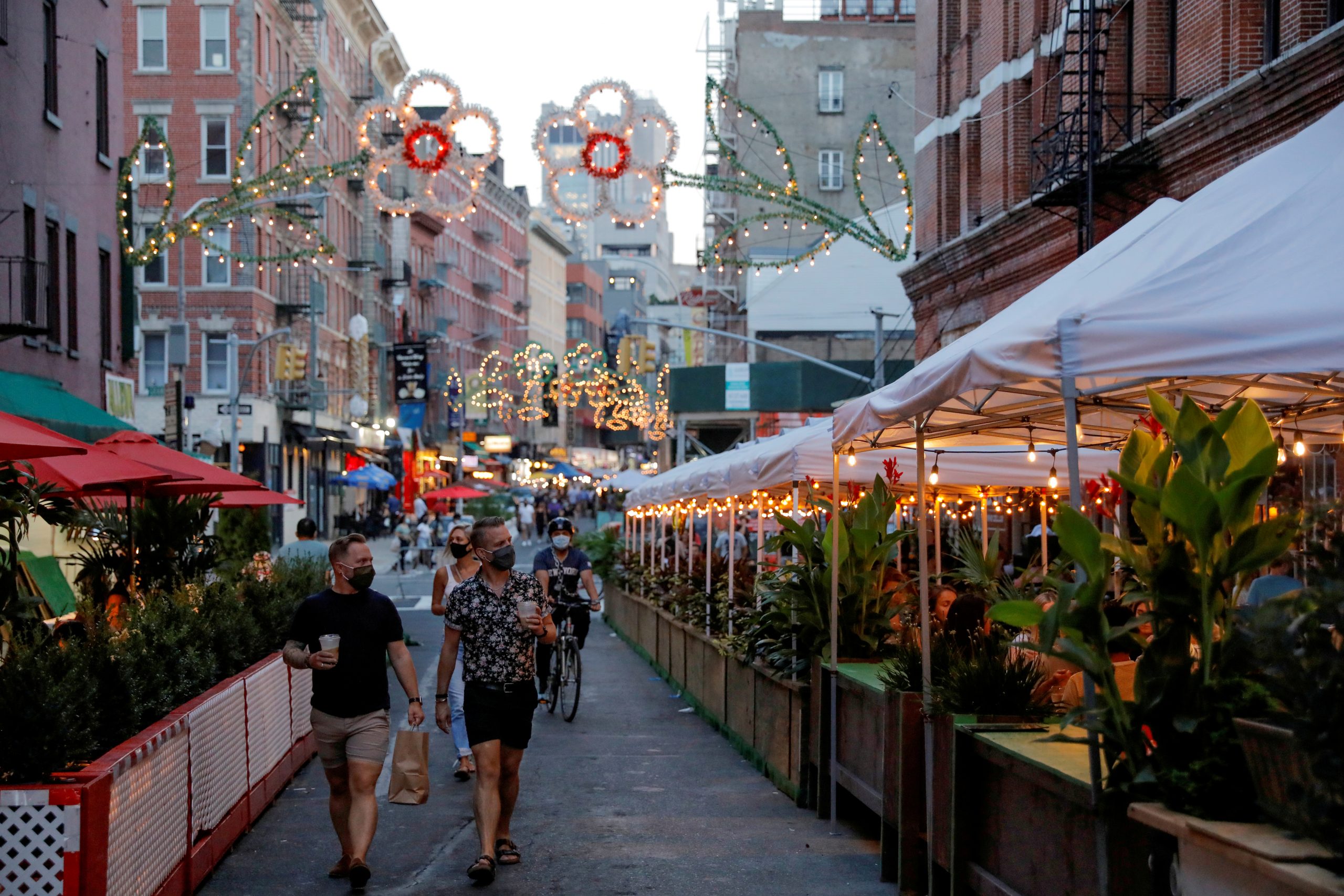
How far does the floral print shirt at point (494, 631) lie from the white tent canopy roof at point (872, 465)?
485cm

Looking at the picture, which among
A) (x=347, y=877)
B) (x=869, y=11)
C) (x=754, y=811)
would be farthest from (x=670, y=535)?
(x=869, y=11)

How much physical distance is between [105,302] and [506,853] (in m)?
20.5

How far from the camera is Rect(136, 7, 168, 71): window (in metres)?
50.3

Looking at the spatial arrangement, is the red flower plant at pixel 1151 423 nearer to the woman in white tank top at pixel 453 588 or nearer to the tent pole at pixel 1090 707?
the tent pole at pixel 1090 707

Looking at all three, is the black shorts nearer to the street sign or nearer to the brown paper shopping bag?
the brown paper shopping bag

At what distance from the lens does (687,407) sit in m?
46.3

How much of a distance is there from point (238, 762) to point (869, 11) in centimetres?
5741

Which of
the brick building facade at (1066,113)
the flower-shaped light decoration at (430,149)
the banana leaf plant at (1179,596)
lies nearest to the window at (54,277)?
the flower-shaped light decoration at (430,149)

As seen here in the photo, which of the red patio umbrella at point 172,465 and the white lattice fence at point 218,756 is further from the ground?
the red patio umbrella at point 172,465

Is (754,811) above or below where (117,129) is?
below

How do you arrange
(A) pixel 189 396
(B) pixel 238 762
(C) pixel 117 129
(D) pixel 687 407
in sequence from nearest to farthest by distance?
(B) pixel 238 762 → (C) pixel 117 129 → (A) pixel 189 396 → (D) pixel 687 407

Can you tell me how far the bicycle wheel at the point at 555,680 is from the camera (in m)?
15.5

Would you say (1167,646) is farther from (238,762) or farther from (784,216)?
(784,216)

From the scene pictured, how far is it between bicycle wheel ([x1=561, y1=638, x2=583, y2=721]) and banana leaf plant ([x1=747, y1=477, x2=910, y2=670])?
13.1 feet
